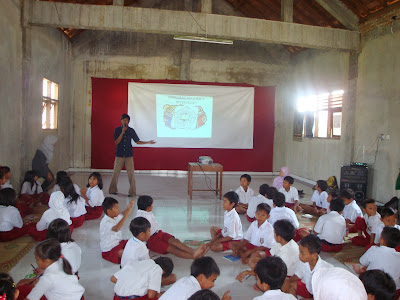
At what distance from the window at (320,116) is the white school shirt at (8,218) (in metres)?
6.24

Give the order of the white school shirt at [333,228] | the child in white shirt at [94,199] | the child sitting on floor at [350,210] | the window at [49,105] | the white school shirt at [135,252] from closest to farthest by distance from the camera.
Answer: the white school shirt at [135,252]
the white school shirt at [333,228]
the child sitting on floor at [350,210]
the child in white shirt at [94,199]
the window at [49,105]

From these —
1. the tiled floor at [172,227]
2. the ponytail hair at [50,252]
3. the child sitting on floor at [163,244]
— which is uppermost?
the ponytail hair at [50,252]

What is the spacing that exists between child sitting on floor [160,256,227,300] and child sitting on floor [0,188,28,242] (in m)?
2.45

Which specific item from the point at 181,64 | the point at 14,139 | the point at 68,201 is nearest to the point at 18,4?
the point at 14,139

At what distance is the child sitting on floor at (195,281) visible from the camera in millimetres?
1795

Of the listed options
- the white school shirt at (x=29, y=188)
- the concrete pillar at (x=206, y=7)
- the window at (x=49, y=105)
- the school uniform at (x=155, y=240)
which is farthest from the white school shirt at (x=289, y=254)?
the window at (x=49, y=105)

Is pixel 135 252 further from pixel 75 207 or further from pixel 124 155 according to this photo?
pixel 124 155

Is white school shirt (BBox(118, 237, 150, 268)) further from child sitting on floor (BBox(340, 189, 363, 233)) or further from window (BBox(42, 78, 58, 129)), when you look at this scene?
window (BBox(42, 78, 58, 129))

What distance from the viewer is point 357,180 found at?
6.20 meters

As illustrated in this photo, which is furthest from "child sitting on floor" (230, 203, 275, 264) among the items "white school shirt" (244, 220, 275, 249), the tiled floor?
the tiled floor

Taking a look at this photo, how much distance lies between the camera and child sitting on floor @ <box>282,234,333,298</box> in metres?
2.39

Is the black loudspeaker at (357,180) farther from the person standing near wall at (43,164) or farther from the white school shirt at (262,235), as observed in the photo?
the person standing near wall at (43,164)

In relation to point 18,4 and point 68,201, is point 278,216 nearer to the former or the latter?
point 68,201

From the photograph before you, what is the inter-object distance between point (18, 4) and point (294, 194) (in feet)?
17.0
